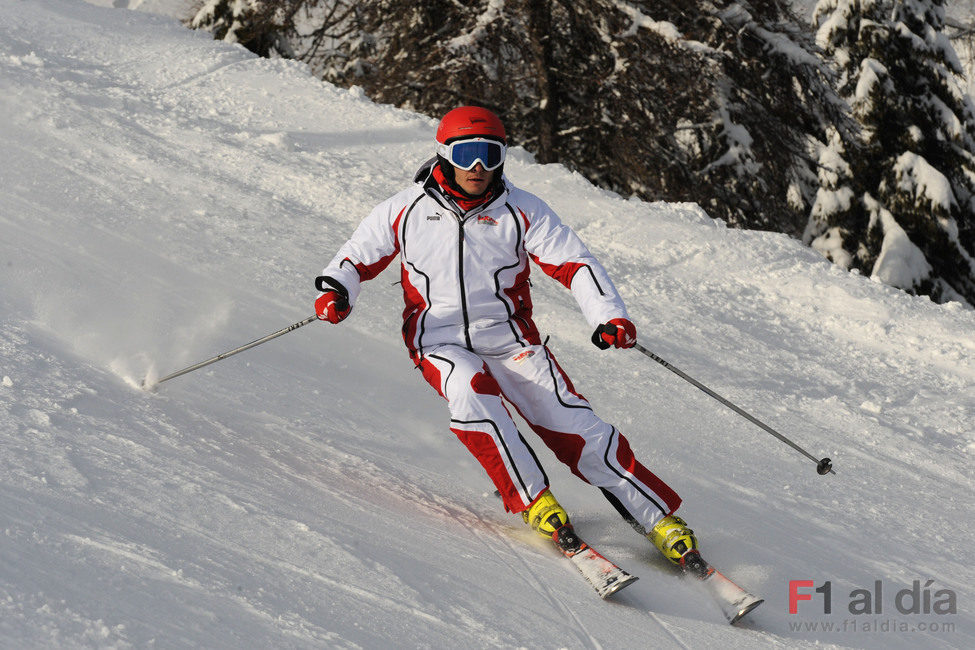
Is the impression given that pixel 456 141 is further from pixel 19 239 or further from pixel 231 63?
pixel 231 63

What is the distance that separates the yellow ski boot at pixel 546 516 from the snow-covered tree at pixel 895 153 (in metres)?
14.3

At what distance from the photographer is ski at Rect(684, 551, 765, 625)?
3.46m

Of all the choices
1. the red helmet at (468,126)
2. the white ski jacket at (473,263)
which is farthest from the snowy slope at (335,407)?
the red helmet at (468,126)

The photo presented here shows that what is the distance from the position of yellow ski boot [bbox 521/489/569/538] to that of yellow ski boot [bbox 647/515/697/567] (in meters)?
0.35

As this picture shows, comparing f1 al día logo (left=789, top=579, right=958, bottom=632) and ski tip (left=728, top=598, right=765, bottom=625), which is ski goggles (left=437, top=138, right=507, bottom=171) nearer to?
ski tip (left=728, top=598, right=765, bottom=625)

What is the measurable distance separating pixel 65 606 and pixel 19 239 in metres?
4.05

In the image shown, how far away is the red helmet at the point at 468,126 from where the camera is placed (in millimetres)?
4020

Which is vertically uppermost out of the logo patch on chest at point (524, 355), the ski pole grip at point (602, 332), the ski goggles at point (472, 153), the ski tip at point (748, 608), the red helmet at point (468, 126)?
the red helmet at point (468, 126)

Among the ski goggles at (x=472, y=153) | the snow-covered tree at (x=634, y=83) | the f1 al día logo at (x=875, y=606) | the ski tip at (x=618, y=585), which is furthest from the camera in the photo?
the snow-covered tree at (x=634, y=83)

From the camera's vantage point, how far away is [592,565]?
3604 millimetres

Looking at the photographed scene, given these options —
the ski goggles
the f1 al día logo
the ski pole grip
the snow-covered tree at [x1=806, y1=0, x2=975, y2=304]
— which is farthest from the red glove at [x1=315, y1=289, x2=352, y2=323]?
the snow-covered tree at [x1=806, y1=0, x2=975, y2=304]

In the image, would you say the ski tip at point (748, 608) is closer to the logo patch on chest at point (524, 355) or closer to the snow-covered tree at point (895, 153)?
the logo patch on chest at point (524, 355)

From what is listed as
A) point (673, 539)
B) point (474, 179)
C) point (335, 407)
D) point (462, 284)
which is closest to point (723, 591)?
point (673, 539)

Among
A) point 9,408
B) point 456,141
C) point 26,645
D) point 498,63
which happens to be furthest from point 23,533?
point 498,63
